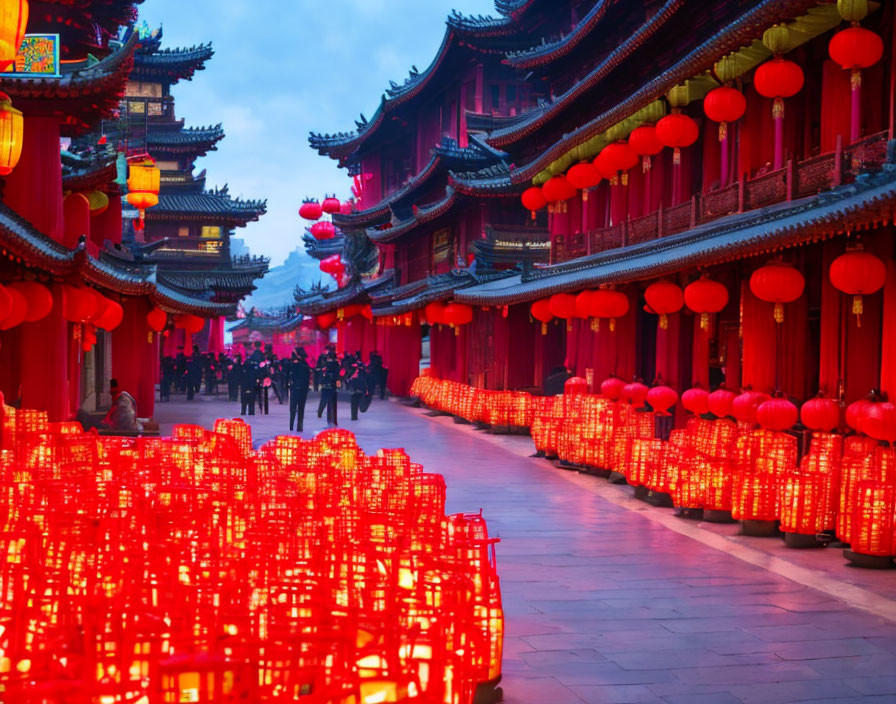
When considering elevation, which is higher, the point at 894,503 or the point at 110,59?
the point at 110,59

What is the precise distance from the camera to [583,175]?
67.6ft

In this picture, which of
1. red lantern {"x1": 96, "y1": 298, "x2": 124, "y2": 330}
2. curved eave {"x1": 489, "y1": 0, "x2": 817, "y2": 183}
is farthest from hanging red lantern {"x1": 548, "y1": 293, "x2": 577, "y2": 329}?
red lantern {"x1": 96, "y1": 298, "x2": 124, "y2": 330}

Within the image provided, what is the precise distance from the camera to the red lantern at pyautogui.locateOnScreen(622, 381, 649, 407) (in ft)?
54.4

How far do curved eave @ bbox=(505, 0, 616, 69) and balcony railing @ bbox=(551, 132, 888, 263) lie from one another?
431 cm

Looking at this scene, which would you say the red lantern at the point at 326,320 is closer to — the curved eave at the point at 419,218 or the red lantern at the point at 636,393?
the curved eave at the point at 419,218

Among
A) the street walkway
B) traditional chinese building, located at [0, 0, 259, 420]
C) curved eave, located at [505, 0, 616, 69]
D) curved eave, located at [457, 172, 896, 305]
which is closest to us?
the street walkway

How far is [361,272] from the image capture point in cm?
5028

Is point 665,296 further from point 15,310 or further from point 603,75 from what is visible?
point 15,310

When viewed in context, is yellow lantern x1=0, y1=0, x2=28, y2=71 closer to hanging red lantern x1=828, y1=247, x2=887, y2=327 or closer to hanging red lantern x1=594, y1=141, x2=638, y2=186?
hanging red lantern x1=828, y1=247, x2=887, y2=327

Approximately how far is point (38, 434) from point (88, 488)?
15.4ft

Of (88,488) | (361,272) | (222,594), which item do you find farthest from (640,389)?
(361,272)

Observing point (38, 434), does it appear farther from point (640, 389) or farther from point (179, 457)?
point (640, 389)

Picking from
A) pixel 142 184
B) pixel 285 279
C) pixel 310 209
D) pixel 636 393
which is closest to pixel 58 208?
pixel 142 184

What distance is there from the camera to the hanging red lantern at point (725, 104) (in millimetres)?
15289
